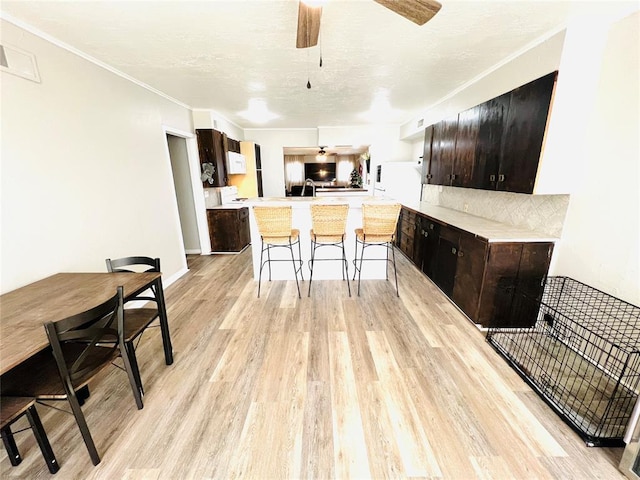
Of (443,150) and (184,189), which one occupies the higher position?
(443,150)

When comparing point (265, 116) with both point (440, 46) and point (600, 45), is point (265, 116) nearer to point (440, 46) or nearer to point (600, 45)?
point (440, 46)

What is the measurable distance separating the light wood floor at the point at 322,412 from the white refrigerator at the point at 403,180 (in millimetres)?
3183

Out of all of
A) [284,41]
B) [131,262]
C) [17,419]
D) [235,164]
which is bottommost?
[17,419]

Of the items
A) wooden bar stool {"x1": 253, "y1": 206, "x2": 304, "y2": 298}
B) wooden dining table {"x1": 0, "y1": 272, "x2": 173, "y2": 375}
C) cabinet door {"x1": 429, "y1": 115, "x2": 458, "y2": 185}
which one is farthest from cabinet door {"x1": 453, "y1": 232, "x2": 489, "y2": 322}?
wooden dining table {"x1": 0, "y1": 272, "x2": 173, "y2": 375}

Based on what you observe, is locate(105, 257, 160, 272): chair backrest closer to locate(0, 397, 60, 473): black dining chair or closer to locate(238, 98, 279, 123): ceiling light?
locate(0, 397, 60, 473): black dining chair

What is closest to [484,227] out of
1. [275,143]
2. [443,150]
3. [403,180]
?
[443,150]

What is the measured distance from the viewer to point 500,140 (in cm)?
244

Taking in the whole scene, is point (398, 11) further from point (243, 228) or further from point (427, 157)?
point (243, 228)

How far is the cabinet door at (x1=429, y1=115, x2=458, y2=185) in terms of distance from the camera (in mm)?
3309

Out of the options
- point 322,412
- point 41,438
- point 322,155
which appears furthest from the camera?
point 322,155

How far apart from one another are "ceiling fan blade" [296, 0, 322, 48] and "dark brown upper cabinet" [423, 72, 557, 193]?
6.00 feet

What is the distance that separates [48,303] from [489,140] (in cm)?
378

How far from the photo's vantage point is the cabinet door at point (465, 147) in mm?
2832

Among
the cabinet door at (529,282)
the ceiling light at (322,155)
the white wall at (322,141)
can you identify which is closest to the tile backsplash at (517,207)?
the cabinet door at (529,282)
